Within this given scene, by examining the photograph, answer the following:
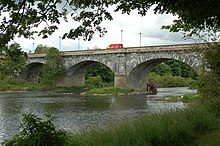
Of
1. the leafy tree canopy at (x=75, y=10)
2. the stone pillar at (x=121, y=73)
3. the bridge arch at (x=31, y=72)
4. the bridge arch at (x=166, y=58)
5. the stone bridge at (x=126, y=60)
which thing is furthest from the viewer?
the bridge arch at (x=31, y=72)

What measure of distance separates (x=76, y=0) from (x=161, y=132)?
5280 millimetres

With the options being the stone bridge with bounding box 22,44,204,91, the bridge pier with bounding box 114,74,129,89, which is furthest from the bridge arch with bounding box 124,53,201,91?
the bridge pier with bounding box 114,74,129,89

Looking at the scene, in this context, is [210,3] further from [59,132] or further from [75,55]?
[75,55]

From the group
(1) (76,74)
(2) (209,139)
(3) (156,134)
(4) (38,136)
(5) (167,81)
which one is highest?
(1) (76,74)

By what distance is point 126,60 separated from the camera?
62.0m

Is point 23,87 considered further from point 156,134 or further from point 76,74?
point 156,134

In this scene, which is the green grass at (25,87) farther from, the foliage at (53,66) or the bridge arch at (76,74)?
the bridge arch at (76,74)

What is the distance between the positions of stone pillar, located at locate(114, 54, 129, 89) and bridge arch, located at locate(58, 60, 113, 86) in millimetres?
8964

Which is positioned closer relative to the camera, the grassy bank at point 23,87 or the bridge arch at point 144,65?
the bridge arch at point 144,65

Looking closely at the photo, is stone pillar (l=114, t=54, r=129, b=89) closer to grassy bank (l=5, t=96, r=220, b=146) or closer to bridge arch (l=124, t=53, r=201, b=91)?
bridge arch (l=124, t=53, r=201, b=91)

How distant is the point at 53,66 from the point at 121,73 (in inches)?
621

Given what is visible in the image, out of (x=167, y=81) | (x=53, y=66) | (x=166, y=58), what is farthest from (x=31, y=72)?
(x=166, y=58)

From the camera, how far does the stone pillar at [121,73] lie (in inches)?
2470

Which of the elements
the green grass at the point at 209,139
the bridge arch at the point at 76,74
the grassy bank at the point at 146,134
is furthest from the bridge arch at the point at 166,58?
the green grass at the point at 209,139
